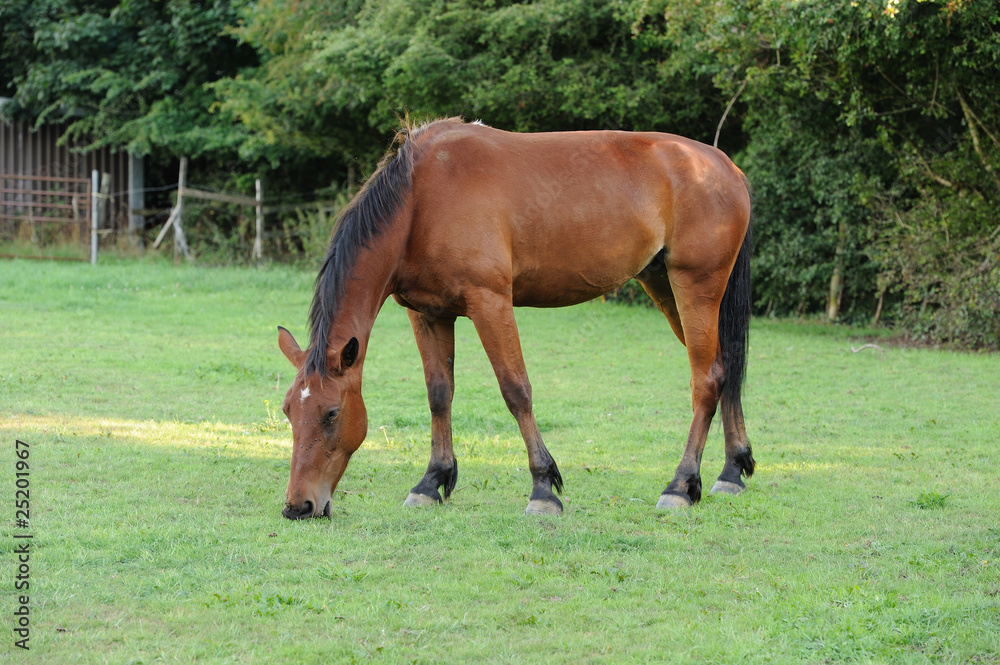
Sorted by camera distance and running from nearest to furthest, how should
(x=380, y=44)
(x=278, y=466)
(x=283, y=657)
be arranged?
(x=283, y=657)
(x=278, y=466)
(x=380, y=44)

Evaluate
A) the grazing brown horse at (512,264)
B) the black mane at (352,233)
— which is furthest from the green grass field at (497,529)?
the black mane at (352,233)

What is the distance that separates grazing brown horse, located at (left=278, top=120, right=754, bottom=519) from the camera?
4.82 m

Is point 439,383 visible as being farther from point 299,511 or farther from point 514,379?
point 299,511

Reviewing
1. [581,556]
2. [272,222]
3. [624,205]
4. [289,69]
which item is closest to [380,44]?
[289,69]

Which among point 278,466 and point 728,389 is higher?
point 728,389

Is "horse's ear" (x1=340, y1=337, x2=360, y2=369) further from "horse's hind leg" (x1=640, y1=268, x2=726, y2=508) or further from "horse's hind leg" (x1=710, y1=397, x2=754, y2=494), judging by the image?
"horse's hind leg" (x1=710, y1=397, x2=754, y2=494)

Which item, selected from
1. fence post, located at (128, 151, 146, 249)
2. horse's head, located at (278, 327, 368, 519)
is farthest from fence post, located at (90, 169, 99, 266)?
horse's head, located at (278, 327, 368, 519)

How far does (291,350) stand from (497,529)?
1.41 m

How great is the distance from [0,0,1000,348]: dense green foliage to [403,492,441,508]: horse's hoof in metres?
7.57

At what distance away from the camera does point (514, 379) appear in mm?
5133

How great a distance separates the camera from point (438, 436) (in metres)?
5.46

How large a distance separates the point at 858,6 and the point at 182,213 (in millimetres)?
15427

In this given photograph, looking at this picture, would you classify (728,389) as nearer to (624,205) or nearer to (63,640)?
(624,205)

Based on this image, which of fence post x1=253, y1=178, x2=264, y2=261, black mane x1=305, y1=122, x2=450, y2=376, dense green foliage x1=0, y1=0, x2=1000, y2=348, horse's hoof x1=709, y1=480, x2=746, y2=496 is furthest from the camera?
fence post x1=253, y1=178, x2=264, y2=261
